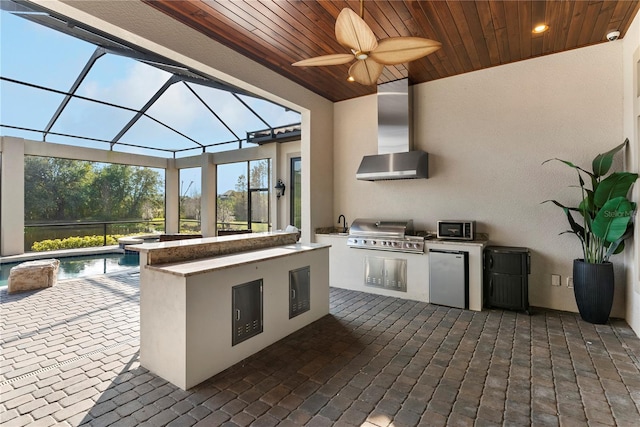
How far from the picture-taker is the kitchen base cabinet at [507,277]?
3729 mm

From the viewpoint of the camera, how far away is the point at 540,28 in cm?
325

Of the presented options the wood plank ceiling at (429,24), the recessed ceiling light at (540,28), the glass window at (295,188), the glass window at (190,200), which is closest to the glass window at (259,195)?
the glass window at (295,188)

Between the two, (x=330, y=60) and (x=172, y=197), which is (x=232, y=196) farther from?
(x=330, y=60)

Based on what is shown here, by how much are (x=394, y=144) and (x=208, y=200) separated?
714cm

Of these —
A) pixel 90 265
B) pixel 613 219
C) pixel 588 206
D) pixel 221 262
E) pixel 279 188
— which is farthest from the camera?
pixel 279 188

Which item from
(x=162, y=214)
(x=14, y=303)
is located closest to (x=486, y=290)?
(x=14, y=303)

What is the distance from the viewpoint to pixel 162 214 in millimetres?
10883

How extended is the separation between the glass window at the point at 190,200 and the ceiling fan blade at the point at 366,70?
8.61 metres

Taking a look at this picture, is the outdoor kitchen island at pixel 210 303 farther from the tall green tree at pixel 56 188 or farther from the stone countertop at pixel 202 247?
the tall green tree at pixel 56 188

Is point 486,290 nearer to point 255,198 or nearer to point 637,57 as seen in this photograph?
point 637,57

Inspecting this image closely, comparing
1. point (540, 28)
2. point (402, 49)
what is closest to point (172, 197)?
point (402, 49)

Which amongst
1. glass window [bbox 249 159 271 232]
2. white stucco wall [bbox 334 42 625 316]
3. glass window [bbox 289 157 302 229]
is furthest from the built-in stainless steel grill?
glass window [bbox 249 159 271 232]

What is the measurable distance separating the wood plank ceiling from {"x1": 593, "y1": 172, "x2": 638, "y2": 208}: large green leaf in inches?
64.1

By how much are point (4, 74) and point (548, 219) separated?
9714 mm
